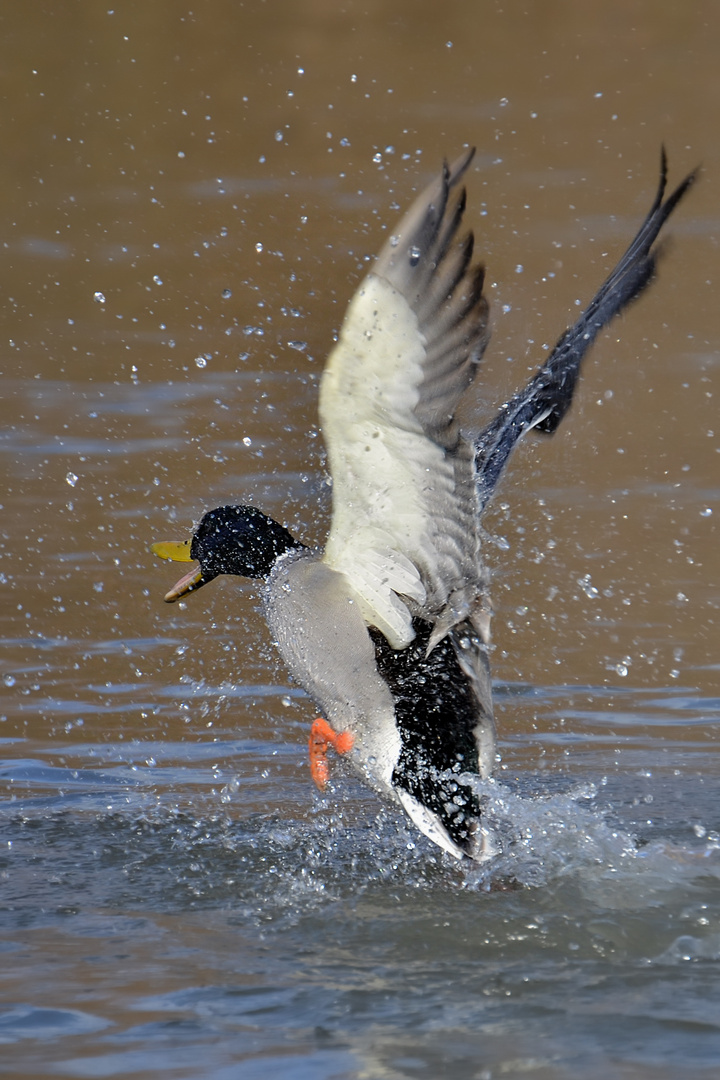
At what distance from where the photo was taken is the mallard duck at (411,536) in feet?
10.1

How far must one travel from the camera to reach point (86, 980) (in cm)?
312

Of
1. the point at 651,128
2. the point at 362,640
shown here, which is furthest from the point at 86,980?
the point at 651,128

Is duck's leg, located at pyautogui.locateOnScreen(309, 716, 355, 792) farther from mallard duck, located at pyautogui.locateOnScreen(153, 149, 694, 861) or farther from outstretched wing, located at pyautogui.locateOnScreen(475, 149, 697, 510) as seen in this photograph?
outstretched wing, located at pyautogui.locateOnScreen(475, 149, 697, 510)

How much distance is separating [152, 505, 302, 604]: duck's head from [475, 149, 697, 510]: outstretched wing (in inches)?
23.0

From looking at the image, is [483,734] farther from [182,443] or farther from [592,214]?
[592,214]

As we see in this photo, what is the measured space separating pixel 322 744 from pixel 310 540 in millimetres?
1991

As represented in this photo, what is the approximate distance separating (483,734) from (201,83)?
26.2 ft

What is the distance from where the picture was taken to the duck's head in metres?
4.16

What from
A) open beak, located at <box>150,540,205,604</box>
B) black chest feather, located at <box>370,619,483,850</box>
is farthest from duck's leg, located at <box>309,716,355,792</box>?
open beak, located at <box>150,540,205,604</box>

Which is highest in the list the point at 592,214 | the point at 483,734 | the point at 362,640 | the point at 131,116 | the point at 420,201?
the point at 131,116

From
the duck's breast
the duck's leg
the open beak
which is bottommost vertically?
the duck's leg

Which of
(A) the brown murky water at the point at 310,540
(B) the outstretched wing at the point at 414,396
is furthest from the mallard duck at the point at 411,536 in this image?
(A) the brown murky water at the point at 310,540

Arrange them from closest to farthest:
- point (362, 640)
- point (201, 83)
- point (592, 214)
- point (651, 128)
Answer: point (362, 640), point (592, 214), point (651, 128), point (201, 83)

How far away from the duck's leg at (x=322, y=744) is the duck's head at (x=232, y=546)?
1.58 feet
